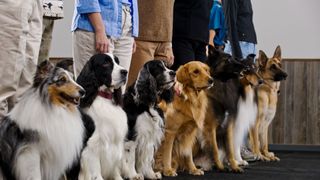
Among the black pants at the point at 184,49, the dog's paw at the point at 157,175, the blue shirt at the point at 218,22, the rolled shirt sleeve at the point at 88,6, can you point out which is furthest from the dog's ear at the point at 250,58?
the rolled shirt sleeve at the point at 88,6

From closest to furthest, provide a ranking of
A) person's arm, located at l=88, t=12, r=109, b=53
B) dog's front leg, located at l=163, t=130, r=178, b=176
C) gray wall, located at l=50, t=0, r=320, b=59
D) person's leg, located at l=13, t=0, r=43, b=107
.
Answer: person's leg, located at l=13, t=0, r=43, b=107 < person's arm, located at l=88, t=12, r=109, b=53 < dog's front leg, located at l=163, t=130, r=178, b=176 < gray wall, located at l=50, t=0, r=320, b=59

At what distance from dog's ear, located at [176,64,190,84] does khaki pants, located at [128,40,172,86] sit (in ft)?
0.51

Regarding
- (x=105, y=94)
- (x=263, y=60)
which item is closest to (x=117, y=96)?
(x=105, y=94)

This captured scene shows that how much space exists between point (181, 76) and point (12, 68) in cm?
161

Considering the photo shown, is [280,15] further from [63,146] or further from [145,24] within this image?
[63,146]

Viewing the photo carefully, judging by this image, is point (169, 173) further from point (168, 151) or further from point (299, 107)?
point (299, 107)

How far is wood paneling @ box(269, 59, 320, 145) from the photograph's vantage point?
740 cm

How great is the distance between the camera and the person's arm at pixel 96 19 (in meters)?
3.35

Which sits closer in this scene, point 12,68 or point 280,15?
point 12,68

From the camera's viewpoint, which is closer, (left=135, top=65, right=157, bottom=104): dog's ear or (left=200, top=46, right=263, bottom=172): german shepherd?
(left=135, top=65, right=157, bottom=104): dog's ear

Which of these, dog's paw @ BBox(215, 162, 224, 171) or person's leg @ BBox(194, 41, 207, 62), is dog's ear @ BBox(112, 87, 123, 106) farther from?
dog's paw @ BBox(215, 162, 224, 171)

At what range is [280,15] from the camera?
759 centimetres

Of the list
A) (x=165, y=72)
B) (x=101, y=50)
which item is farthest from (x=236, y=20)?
(x=101, y=50)

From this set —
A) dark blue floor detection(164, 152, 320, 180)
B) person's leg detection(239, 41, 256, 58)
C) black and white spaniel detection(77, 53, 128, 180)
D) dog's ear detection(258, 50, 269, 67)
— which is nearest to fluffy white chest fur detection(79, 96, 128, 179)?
black and white spaniel detection(77, 53, 128, 180)
